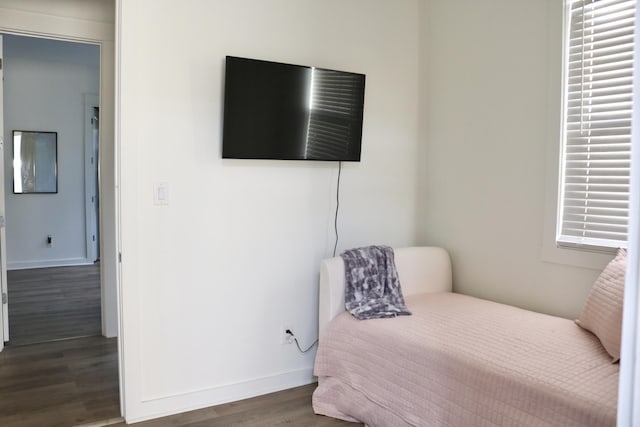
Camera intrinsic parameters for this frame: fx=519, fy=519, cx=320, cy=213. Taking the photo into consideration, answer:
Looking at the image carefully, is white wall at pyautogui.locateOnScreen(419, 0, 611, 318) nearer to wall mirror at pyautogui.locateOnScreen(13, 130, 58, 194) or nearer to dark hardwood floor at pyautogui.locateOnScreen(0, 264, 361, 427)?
dark hardwood floor at pyautogui.locateOnScreen(0, 264, 361, 427)

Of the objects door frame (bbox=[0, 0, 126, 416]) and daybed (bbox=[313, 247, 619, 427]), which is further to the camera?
door frame (bbox=[0, 0, 126, 416])

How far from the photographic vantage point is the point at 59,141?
700 centimetres

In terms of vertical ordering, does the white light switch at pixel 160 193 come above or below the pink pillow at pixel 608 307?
above

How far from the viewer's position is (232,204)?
9.74ft

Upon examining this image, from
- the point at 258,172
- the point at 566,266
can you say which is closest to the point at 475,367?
the point at 566,266

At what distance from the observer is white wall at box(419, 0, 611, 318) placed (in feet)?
9.25

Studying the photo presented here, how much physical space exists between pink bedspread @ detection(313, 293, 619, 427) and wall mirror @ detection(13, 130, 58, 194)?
5.55 meters

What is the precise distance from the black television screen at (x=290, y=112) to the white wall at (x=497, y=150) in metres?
0.65

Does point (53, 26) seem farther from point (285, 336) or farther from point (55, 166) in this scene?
point (55, 166)

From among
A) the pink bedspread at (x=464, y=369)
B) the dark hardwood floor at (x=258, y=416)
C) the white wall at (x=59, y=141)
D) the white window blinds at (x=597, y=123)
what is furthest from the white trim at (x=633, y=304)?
the white wall at (x=59, y=141)

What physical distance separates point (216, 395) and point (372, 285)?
3.58 feet

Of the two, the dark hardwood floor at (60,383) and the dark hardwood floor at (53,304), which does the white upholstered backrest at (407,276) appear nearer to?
the dark hardwood floor at (60,383)

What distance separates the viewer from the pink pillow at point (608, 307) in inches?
83.8

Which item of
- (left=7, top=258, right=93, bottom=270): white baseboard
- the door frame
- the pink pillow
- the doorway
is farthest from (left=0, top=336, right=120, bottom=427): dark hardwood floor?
(left=7, top=258, right=93, bottom=270): white baseboard
